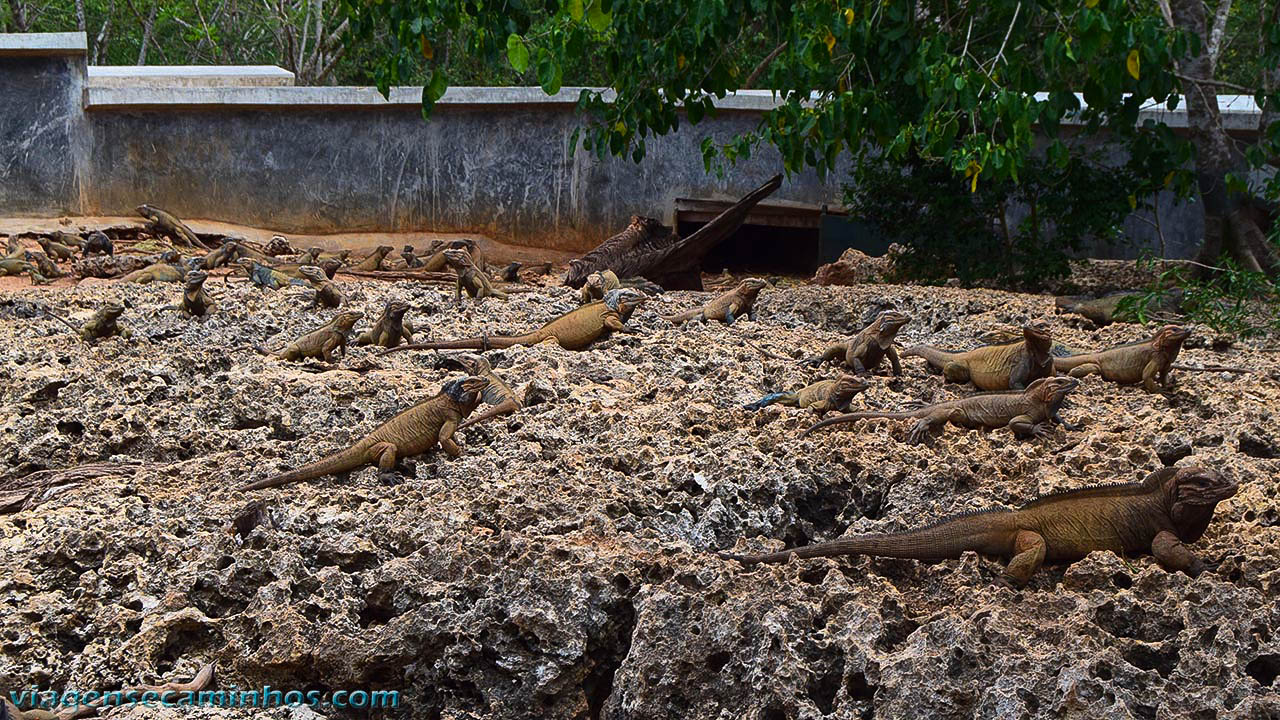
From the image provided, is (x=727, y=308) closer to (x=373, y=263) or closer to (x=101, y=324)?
(x=101, y=324)

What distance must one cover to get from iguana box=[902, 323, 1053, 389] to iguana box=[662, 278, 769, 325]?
1789 millimetres

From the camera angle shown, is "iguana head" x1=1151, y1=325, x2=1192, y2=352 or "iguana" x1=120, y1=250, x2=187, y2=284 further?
"iguana" x1=120, y1=250, x2=187, y2=284

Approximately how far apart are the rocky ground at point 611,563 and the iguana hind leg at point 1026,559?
58 mm

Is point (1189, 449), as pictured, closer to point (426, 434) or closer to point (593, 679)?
point (593, 679)

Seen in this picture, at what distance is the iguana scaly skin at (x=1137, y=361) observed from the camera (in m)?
5.01

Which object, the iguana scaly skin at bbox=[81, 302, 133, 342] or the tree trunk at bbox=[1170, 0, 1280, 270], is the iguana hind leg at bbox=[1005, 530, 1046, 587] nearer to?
the iguana scaly skin at bbox=[81, 302, 133, 342]

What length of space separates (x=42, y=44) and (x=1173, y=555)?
1370 cm

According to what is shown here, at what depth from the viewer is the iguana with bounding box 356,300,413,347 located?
6086 millimetres

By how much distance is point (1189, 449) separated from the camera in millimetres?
4043

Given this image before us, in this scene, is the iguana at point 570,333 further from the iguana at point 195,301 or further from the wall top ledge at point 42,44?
the wall top ledge at point 42,44

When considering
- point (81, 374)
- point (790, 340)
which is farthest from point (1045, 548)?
point (81, 374)

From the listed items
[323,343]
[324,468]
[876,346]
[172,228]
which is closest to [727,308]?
[876,346]

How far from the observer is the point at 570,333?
242 inches

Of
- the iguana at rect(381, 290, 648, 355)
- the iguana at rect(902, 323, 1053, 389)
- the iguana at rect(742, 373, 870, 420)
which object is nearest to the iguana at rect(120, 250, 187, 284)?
the iguana at rect(381, 290, 648, 355)
